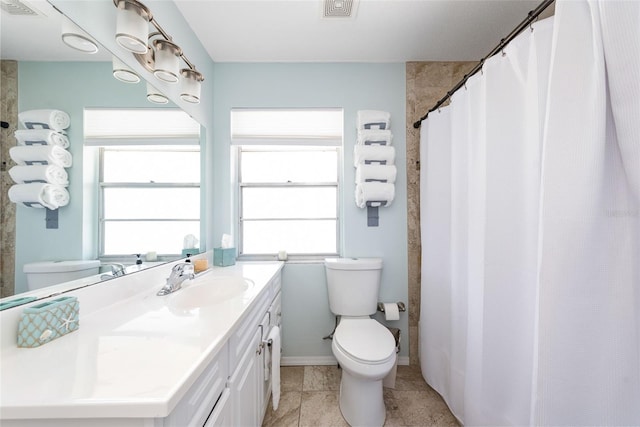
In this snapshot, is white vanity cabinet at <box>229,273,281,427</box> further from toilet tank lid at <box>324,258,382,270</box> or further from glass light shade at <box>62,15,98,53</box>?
glass light shade at <box>62,15,98,53</box>

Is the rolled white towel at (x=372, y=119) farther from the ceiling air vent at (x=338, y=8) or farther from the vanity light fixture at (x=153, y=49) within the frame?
the vanity light fixture at (x=153, y=49)

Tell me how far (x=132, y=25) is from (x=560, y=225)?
5.73 feet

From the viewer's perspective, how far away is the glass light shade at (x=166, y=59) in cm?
111

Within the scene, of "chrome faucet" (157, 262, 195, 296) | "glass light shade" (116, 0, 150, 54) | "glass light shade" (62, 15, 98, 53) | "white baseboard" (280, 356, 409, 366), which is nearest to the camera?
"glass light shade" (62, 15, 98, 53)

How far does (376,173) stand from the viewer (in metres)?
1.72

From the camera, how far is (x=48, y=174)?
2.54ft

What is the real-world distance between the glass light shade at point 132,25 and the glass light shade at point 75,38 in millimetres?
100

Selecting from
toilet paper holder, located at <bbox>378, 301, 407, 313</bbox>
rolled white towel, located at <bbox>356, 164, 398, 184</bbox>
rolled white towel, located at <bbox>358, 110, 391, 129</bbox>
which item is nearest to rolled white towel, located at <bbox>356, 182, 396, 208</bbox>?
rolled white towel, located at <bbox>356, 164, 398, 184</bbox>

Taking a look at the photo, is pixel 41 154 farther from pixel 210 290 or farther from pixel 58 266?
pixel 210 290

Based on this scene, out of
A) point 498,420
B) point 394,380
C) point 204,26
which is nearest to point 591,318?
point 498,420

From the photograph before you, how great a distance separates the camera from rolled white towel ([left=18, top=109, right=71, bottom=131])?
0.71 meters

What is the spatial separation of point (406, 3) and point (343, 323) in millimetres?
1996

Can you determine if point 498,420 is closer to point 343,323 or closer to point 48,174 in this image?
point 343,323

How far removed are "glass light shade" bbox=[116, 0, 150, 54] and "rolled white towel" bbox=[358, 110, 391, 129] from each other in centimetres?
129
